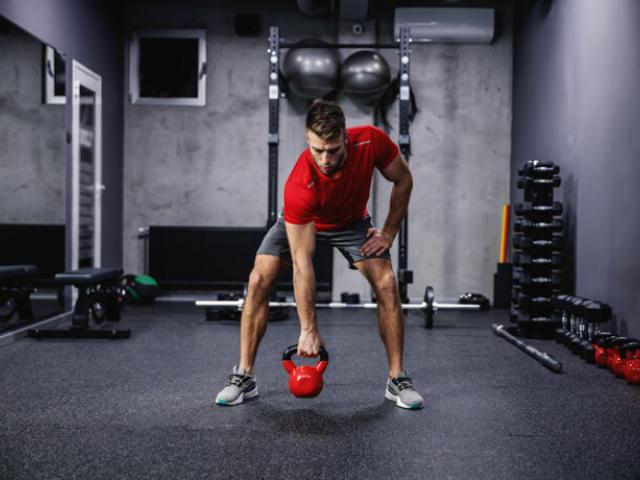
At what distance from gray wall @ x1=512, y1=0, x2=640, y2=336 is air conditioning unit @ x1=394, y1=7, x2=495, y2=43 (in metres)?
0.47

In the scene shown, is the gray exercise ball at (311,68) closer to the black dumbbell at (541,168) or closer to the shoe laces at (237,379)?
the black dumbbell at (541,168)

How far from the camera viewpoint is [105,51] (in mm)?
5344

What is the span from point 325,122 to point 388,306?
2.43 ft

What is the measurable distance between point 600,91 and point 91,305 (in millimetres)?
3218

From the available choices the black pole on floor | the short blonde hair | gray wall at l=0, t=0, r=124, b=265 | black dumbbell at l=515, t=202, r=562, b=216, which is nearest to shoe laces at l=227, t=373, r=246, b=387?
the short blonde hair

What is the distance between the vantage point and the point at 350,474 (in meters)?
1.68

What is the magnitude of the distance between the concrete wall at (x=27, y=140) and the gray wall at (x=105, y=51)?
16 centimetres

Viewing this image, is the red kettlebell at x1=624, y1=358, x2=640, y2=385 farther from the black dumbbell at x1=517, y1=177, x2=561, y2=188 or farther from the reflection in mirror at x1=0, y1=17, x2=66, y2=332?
the reflection in mirror at x1=0, y1=17, x2=66, y2=332

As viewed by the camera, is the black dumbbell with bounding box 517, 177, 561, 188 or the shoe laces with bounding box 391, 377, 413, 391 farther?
the black dumbbell with bounding box 517, 177, 561, 188

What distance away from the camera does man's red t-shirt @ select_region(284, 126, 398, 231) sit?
2227 millimetres

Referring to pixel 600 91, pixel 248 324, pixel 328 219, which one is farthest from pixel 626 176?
pixel 248 324

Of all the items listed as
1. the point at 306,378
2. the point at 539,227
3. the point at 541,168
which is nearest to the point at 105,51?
the point at 541,168

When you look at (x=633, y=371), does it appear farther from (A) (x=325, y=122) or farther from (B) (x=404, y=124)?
(B) (x=404, y=124)

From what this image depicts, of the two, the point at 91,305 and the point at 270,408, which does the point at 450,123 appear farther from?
the point at 270,408
